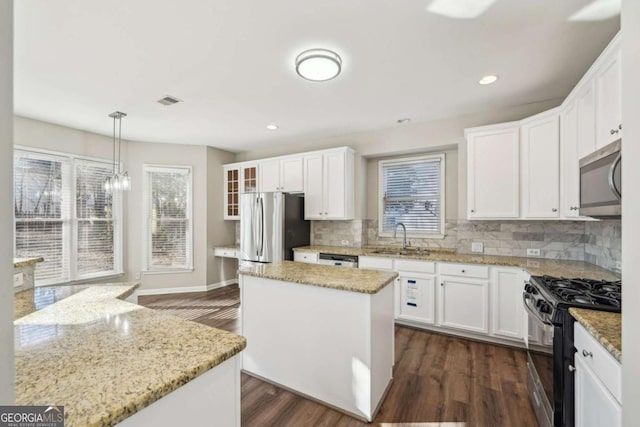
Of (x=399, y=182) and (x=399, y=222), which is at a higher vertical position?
(x=399, y=182)

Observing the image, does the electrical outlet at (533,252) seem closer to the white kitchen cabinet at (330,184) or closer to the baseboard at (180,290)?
the white kitchen cabinet at (330,184)

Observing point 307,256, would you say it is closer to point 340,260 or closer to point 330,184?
point 340,260

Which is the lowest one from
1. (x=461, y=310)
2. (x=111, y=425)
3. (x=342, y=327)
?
(x=461, y=310)

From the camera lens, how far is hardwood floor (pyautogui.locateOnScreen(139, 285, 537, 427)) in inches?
73.2

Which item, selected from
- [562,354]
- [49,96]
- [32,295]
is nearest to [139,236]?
[49,96]

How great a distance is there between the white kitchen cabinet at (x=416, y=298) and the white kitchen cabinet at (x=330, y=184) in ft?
4.24

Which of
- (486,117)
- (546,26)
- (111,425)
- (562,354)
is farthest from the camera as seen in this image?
(486,117)

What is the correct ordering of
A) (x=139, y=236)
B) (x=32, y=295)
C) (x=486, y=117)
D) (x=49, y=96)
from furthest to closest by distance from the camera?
(x=139, y=236), (x=486, y=117), (x=49, y=96), (x=32, y=295)

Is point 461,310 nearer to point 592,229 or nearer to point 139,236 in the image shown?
point 592,229

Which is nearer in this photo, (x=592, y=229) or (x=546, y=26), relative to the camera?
(x=546, y=26)

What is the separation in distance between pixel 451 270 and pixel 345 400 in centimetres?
188

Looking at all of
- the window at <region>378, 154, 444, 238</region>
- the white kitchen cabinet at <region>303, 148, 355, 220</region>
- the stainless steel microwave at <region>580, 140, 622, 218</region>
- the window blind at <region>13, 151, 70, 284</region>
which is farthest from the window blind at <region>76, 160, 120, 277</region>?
the stainless steel microwave at <region>580, 140, 622, 218</region>

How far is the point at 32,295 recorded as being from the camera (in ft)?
5.36

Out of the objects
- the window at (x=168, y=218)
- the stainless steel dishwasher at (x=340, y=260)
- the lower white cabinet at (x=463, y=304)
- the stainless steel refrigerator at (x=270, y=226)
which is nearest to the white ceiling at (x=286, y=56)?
the stainless steel refrigerator at (x=270, y=226)
